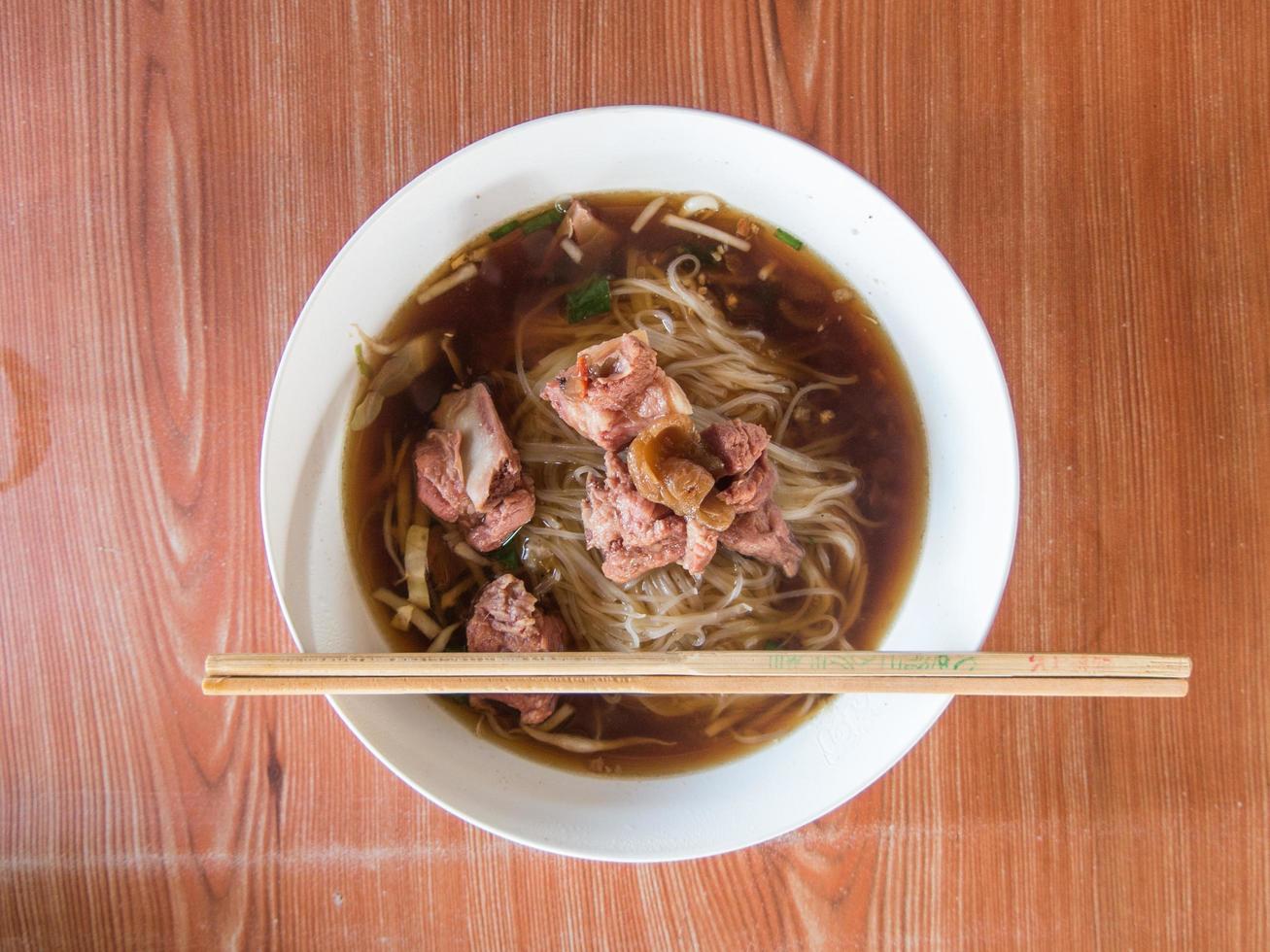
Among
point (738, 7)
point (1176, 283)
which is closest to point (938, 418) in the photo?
point (1176, 283)

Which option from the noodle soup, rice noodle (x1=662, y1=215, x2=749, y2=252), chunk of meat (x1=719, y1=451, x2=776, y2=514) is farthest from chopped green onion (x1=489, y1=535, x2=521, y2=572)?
rice noodle (x1=662, y1=215, x2=749, y2=252)

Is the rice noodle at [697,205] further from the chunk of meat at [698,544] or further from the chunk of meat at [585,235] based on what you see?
the chunk of meat at [698,544]

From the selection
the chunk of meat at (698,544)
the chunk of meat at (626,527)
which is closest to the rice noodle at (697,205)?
the chunk of meat at (626,527)

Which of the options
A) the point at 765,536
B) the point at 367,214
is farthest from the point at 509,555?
the point at 367,214

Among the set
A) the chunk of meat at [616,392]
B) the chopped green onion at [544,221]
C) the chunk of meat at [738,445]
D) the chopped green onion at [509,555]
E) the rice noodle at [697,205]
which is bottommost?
the chopped green onion at [509,555]

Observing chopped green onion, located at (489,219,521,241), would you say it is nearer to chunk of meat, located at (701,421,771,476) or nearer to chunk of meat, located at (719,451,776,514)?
chunk of meat, located at (701,421,771,476)

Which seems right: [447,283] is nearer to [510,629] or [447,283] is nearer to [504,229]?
[504,229]

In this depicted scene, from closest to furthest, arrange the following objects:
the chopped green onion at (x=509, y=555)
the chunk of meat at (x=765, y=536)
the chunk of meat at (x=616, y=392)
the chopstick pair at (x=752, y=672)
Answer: the chopstick pair at (x=752, y=672), the chunk of meat at (x=616, y=392), the chunk of meat at (x=765, y=536), the chopped green onion at (x=509, y=555)
